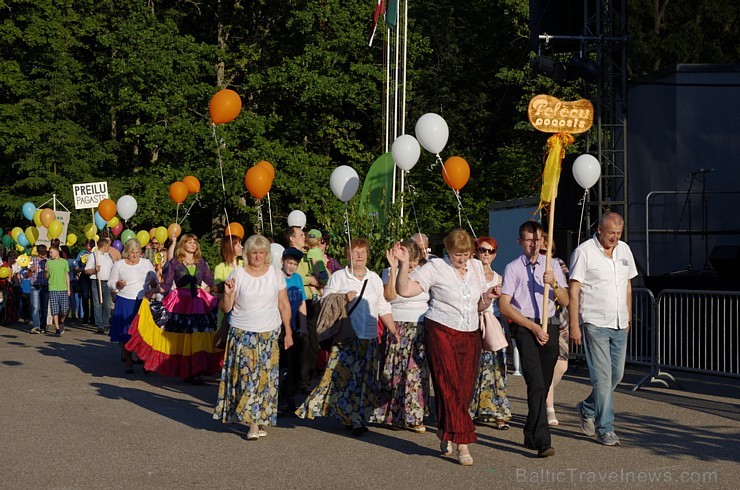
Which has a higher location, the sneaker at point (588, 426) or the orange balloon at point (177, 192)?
the orange balloon at point (177, 192)

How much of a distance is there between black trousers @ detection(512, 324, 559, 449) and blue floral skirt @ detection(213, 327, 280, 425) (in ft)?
7.17

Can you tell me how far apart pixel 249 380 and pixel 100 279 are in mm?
13850

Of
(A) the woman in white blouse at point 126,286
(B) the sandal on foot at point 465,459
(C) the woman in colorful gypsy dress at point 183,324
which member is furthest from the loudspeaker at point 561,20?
(B) the sandal on foot at point 465,459

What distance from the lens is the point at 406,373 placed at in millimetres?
9766

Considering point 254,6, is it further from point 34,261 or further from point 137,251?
point 137,251

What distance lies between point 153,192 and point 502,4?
566 inches

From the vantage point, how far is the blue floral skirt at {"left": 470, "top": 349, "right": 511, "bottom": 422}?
32.8 ft

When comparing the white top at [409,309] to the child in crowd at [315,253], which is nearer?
the white top at [409,309]

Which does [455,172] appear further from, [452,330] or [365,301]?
[452,330]

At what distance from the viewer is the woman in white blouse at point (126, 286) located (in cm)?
1495

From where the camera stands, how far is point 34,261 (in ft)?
76.2

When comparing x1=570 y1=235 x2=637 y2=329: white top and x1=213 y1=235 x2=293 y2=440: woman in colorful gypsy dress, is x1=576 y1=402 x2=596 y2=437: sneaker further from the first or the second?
x1=213 y1=235 x2=293 y2=440: woman in colorful gypsy dress

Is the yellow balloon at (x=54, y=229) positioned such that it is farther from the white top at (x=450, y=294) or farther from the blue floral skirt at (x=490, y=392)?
the white top at (x=450, y=294)

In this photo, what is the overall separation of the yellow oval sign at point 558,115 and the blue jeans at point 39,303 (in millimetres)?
16063
